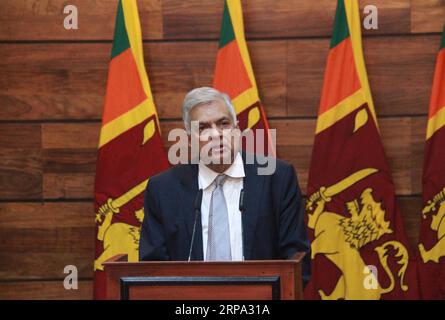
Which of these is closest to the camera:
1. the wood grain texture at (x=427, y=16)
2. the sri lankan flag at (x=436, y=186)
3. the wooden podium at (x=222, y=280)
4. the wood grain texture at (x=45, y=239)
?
the wooden podium at (x=222, y=280)

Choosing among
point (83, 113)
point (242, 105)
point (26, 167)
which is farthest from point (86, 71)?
point (242, 105)

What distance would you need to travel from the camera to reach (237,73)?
4.16 meters

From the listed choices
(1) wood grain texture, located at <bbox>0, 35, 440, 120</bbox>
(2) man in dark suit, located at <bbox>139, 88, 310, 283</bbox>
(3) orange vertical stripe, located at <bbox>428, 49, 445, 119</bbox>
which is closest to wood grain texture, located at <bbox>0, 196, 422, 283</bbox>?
(1) wood grain texture, located at <bbox>0, 35, 440, 120</bbox>

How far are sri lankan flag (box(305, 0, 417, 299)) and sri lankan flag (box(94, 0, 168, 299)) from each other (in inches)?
36.2

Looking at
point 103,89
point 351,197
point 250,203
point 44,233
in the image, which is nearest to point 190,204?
point 250,203

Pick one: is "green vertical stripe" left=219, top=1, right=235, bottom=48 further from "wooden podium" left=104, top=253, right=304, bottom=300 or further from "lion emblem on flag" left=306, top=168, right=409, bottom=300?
"wooden podium" left=104, top=253, right=304, bottom=300

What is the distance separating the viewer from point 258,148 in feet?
13.5

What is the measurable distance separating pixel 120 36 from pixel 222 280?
2324mm

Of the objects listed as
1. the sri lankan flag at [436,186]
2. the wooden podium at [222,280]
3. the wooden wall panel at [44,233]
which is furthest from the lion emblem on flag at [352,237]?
the wooden podium at [222,280]

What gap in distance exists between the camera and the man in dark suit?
272cm

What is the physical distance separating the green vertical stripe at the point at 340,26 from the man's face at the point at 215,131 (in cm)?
154

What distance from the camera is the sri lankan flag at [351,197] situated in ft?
13.6

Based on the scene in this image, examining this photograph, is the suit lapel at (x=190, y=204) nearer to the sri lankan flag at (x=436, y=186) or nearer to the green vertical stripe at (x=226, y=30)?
the green vertical stripe at (x=226, y=30)

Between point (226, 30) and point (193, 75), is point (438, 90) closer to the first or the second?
point (226, 30)
